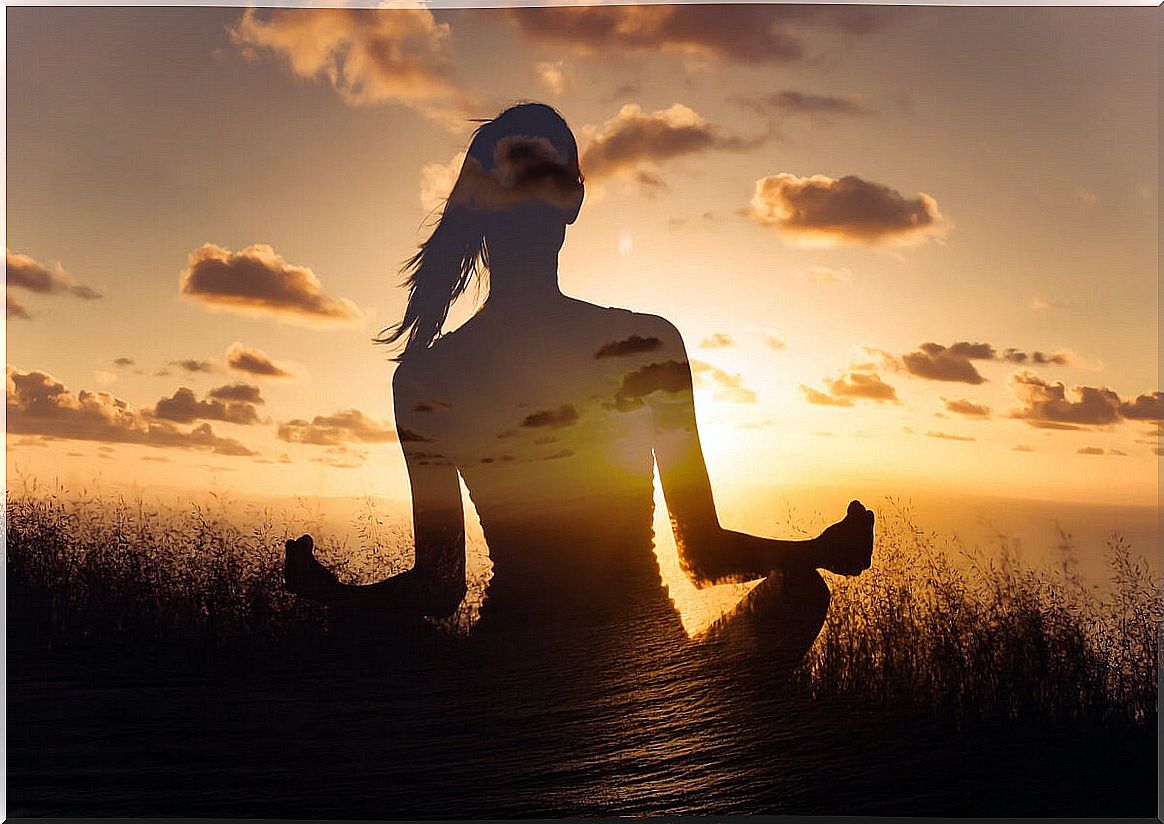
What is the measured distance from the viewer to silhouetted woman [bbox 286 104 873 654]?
10.5 ft

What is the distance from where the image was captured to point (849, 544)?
3195 mm

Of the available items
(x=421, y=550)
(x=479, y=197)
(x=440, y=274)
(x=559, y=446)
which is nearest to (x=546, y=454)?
(x=559, y=446)

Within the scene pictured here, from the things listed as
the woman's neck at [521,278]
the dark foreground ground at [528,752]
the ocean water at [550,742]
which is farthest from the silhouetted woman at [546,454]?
the dark foreground ground at [528,752]

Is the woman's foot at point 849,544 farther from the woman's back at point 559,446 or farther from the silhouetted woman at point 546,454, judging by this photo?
the woman's back at point 559,446

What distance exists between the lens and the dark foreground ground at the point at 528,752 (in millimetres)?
3137

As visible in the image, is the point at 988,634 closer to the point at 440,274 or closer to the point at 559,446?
the point at 559,446

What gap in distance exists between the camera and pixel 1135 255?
334cm

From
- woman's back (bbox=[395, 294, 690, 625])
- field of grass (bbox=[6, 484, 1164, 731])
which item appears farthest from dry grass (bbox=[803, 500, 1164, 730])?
woman's back (bbox=[395, 294, 690, 625])

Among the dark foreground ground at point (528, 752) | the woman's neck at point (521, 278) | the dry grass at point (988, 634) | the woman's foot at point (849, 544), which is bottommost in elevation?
the dark foreground ground at point (528, 752)

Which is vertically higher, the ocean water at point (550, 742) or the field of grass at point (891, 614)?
the field of grass at point (891, 614)

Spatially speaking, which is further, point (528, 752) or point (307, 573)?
point (307, 573)

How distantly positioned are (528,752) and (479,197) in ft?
6.04

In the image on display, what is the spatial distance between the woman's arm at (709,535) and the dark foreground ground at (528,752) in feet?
1.23

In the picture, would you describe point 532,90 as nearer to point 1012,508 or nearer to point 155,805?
point 1012,508
